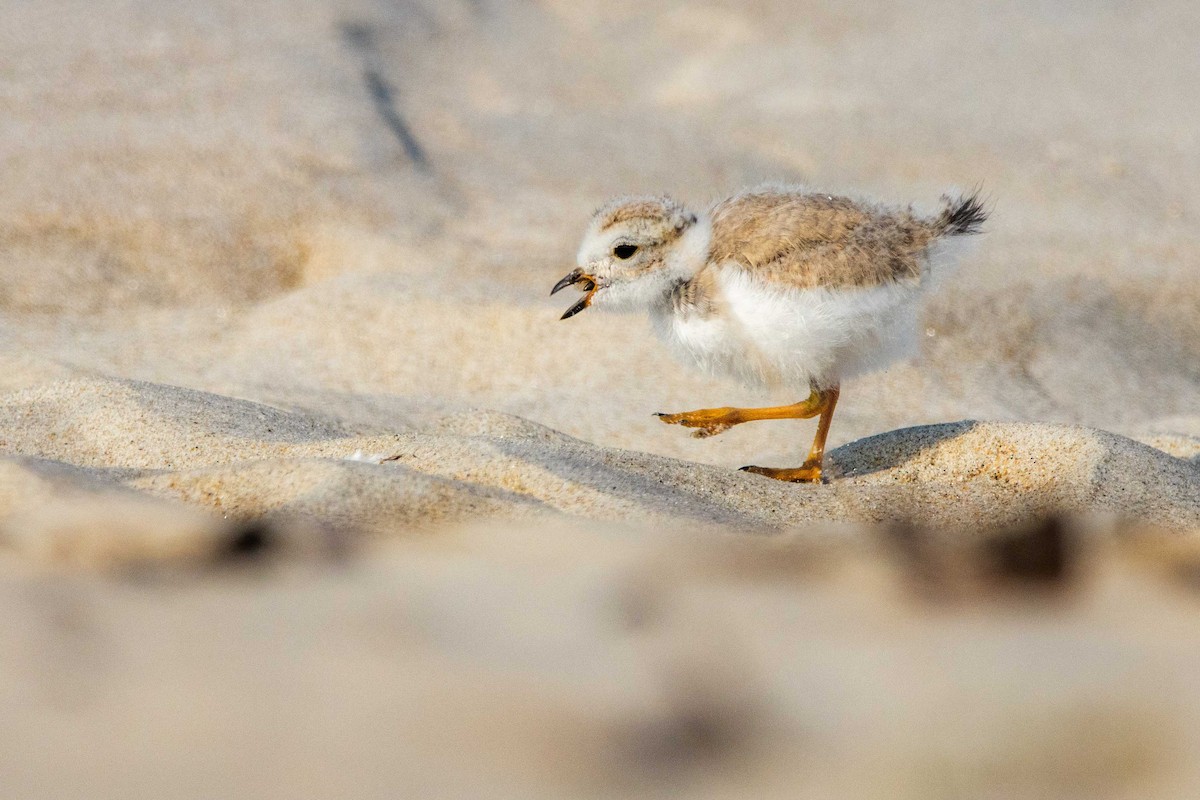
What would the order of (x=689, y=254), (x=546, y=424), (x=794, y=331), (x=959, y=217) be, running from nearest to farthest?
1. (x=794, y=331)
2. (x=689, y=254)
3. (x=959, y=217)
4. (x=546, y=424)

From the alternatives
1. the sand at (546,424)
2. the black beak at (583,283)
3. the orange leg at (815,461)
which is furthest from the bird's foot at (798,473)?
the black beak at (583,283)

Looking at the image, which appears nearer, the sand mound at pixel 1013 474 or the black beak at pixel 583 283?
the sand mound at pixel 1013 474

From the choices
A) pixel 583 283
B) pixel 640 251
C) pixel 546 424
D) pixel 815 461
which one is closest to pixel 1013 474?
pixel 815 461

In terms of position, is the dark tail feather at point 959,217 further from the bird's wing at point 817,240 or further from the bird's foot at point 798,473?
the bird's foot at point 798,473

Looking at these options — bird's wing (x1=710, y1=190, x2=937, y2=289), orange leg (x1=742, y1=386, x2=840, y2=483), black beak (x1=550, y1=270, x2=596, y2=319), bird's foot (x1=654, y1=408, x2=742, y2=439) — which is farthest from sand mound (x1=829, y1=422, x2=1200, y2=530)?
black beak (x1=550, y1=270, x2=596, y2=319)

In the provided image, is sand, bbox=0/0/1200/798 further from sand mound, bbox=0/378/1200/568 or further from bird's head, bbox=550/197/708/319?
bird's head, bbox=550/197/708/319

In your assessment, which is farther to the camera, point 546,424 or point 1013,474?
point 546,424

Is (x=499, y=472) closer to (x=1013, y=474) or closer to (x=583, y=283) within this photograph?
(x=583, y=283)
